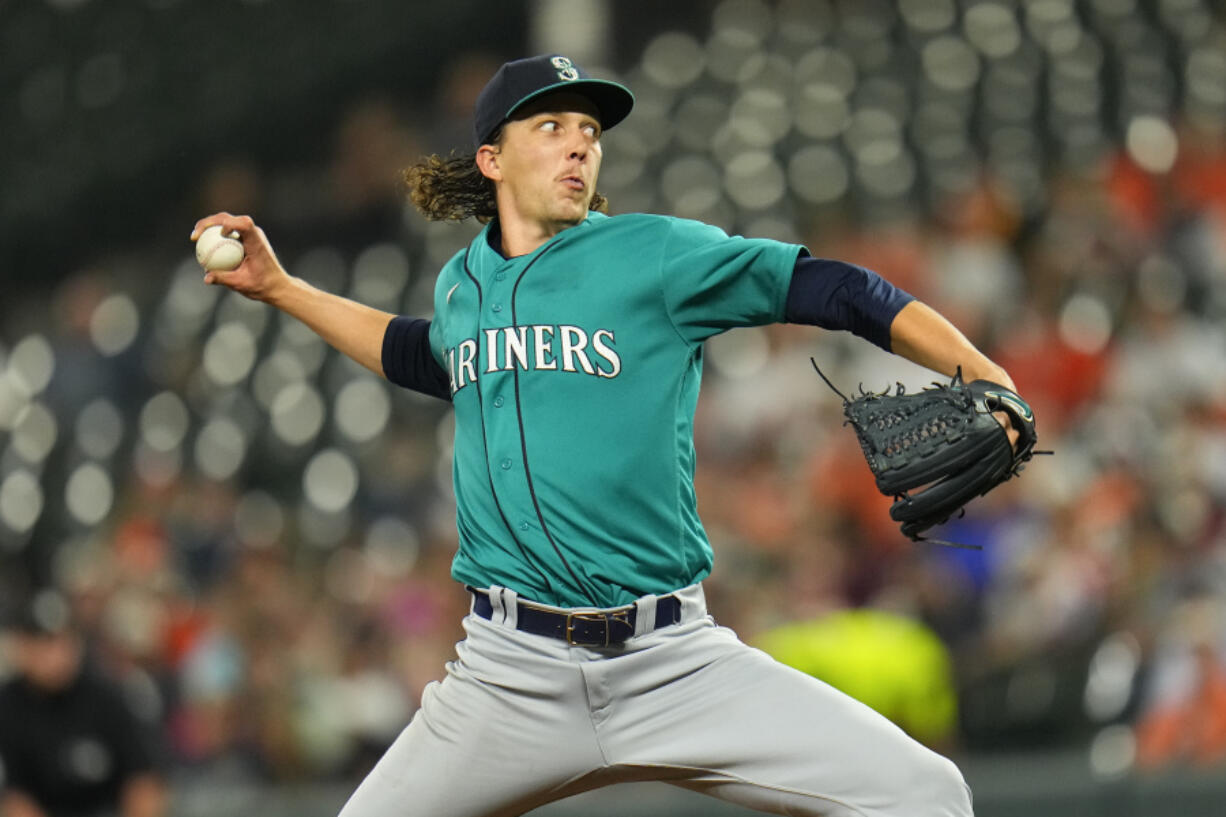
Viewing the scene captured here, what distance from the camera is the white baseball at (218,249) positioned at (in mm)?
3346

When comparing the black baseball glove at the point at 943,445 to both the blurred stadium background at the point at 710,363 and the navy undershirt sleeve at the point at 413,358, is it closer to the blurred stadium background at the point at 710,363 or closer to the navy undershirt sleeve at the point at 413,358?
the navy undershirt sleeve at the point at 413,358

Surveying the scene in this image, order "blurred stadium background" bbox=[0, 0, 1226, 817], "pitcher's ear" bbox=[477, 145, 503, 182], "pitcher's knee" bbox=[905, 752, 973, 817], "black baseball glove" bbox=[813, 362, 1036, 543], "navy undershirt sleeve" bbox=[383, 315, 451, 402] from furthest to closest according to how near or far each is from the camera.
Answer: "blurred stadium background" bbox=[0, 0, 1226, 817] → "navy undershirt sleeve" bbox=[383, 315, 451, 402] → "pitcher's ear" bbox=[477, 145, 503, 182] → "pitcher's knee" bbox=[905, 752, 973, 817] → "black baseball glove" bbox=[813, 362, 1036, 543]

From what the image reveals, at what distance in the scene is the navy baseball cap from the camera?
3033 millimetres

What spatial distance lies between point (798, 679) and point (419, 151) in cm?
779

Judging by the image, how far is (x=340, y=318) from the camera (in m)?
3.43

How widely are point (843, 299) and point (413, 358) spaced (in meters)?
0.95

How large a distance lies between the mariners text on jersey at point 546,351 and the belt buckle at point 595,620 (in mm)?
380

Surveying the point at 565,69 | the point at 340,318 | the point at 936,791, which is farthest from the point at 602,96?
the point at 936,791

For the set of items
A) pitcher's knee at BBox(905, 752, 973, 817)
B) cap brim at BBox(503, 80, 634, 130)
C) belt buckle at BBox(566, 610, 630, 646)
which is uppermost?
cap brim at BBox(503, 80, 634, 130)

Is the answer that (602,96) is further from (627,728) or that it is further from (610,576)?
(627,728)

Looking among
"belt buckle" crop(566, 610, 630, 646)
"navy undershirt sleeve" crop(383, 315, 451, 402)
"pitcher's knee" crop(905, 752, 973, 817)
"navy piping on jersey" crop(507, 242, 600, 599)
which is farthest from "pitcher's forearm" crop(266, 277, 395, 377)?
"pitcher's knee" crop(905, 752, 973, 817)

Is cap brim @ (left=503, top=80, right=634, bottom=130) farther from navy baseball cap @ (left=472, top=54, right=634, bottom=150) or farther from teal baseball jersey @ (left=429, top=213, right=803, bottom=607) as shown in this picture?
teal baseball jersey @ (left=429, top=213, right=803, bottom=607)

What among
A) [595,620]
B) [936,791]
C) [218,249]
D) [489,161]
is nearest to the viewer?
[936,791]

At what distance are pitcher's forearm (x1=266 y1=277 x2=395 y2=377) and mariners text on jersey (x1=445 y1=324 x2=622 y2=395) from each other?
411 millimetres
